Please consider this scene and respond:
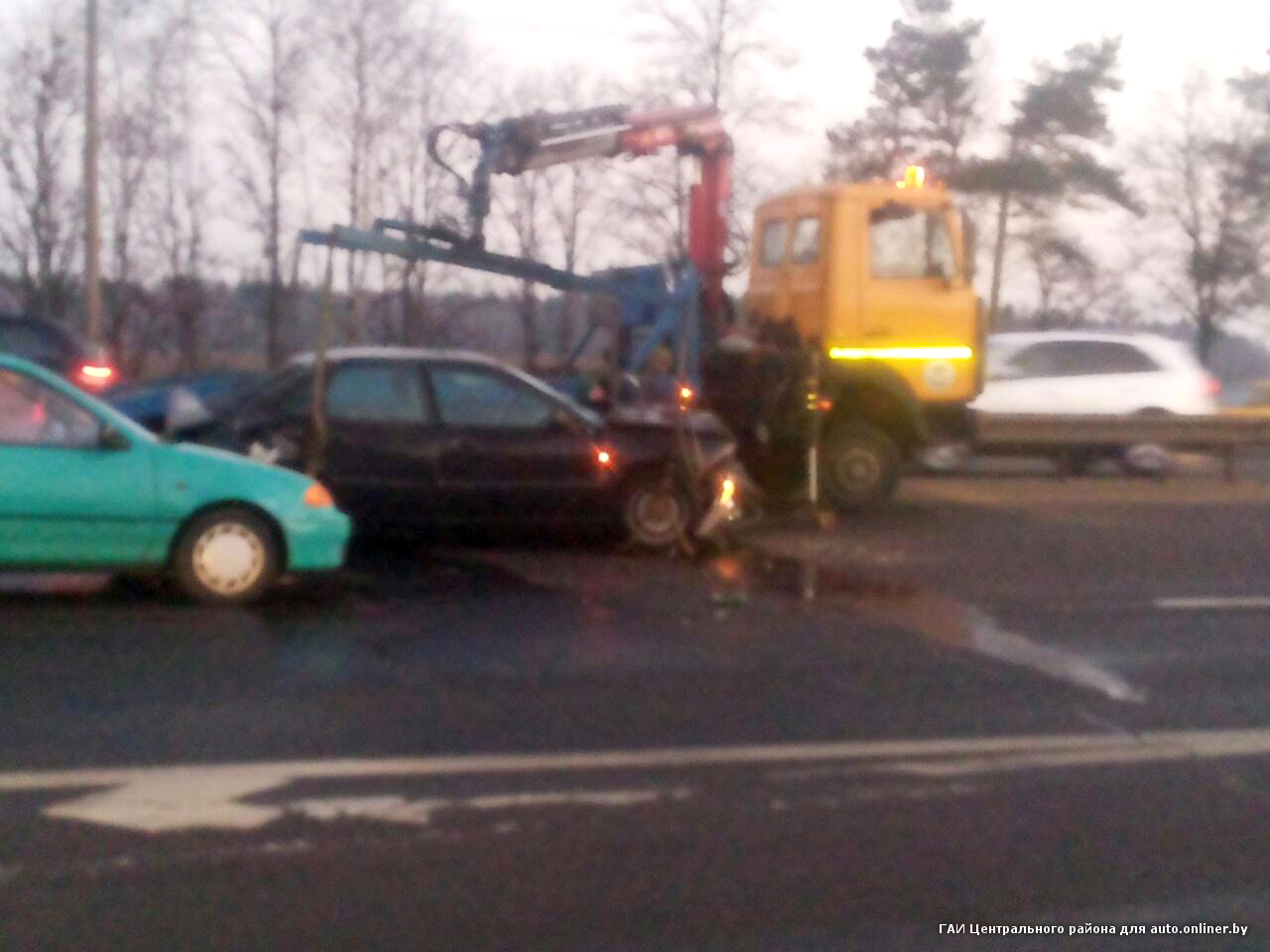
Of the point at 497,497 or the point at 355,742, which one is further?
the point at 497,497

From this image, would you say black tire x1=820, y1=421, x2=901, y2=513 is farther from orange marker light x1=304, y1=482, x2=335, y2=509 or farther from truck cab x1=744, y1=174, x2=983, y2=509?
orange marker light x1=304, y1=482, x2=335, y2=509

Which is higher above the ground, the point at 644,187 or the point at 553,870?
the point at 644,187

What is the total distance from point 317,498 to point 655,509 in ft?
10.7

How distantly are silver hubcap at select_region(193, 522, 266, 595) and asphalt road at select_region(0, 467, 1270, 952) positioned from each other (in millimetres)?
212

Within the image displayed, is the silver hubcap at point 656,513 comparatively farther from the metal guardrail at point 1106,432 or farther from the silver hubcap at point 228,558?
the metal guardrail at point 1106,432

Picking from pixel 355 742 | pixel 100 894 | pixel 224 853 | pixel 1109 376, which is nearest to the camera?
pixel 100 894

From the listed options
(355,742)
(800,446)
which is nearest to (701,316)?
(800,446)

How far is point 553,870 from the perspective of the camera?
537 centimetres

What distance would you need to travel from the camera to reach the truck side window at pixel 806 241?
47.4ft

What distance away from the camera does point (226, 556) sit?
31.7 ft

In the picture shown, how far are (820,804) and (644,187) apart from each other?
25.3 meters

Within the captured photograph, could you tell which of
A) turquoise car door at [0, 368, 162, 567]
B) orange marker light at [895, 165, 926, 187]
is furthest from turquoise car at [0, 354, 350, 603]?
orange marker light at [895, 165, 926, 187]

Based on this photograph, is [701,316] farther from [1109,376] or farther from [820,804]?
[820,804]

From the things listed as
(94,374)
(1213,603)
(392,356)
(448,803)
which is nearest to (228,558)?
(392,356)
